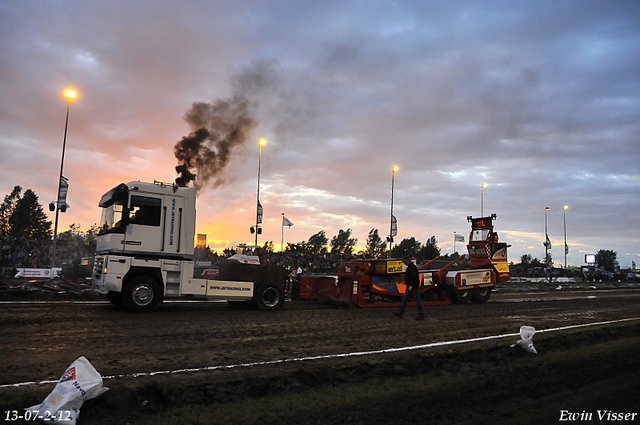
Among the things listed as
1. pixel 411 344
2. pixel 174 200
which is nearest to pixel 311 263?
pixel 174 200

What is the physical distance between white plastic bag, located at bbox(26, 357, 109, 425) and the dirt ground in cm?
14

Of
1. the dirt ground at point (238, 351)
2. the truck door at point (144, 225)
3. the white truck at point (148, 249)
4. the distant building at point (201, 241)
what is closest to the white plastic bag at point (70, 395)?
the dirt ground at point (238, 351)

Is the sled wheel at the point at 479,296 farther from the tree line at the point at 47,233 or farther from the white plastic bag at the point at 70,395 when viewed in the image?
the tree line at the point at 47,233

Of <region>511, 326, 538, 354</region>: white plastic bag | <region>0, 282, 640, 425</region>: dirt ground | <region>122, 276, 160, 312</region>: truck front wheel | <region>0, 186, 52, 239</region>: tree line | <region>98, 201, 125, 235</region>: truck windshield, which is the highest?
<region>0, 186, 52, 239</region>: tree line

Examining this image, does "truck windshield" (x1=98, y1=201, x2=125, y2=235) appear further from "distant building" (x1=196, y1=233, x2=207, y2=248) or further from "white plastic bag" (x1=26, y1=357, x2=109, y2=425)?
"white plastic bag" (x1=26, y1=357, x2=109, y2=425)

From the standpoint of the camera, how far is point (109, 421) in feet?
12.8

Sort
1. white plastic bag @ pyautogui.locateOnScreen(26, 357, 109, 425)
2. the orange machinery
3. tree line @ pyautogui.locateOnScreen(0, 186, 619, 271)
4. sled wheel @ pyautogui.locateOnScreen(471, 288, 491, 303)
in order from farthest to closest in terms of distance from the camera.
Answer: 1. tree line @ pyautogui.locateOnScreen(0, 186, 619, 271)
2. sled wheel @ pyautogui.locateOnScreen(471, 288, 491, 303)
3. the orange machinery
4. white plastic bag @ pyautogui.locateOnScreen(26, 357, 109, 425)

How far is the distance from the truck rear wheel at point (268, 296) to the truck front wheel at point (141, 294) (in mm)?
2836

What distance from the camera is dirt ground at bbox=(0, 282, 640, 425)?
15.4ft

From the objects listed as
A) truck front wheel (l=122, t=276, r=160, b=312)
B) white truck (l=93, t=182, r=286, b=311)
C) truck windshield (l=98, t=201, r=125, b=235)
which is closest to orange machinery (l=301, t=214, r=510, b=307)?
white truck (l=93, t=182, r=286, b=311)

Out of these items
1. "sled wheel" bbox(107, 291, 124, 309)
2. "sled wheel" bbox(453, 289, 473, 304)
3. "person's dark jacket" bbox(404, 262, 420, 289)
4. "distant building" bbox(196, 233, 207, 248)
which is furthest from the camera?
"sled wheel" bbox(453, 289, 473, 304)

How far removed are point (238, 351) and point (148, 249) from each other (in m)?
5.49

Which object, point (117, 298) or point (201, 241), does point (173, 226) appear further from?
point (117, 298)

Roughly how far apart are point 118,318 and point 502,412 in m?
8.65
